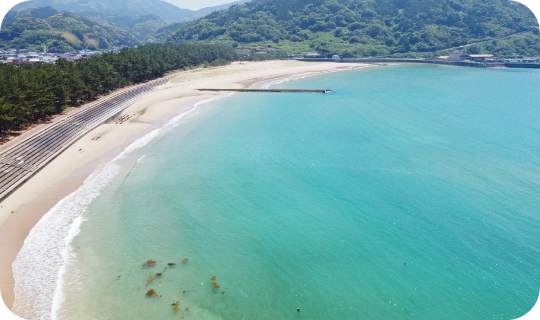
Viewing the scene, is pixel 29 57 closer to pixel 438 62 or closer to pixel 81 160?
pixel 81 160

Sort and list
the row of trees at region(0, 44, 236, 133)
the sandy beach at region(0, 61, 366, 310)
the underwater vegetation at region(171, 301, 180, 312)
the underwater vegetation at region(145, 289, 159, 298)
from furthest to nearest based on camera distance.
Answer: the row of trees at region(0, 44, 236, 133) → the sandy beach at region(0, 61, 366, 310) → the underwater vegetation at region(145, 289, 159, 298) → the underwater vegetation at region(171, 301, 180, 312)

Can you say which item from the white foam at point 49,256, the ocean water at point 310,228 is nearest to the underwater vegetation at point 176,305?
the ocean water at point 310,228

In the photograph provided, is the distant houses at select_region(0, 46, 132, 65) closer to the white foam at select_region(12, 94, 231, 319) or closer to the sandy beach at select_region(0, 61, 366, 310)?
the sandy beach at select_region(0, 61, 366, 310)

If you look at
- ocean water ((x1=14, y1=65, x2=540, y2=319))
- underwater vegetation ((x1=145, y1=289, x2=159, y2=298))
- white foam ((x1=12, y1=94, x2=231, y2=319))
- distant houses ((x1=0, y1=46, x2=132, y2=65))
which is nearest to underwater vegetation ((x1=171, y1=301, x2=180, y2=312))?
ocean water ((x1=14, y1=65, x2=540, y2=319))

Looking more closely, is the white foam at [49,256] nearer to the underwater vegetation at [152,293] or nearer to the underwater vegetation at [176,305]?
the underwater vegetation at [152,293]

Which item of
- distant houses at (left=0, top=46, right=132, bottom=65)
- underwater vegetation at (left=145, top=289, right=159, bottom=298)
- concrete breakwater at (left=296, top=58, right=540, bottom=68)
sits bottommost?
concrete breakwater at (left=296, top=58, right=540, bottom=68)

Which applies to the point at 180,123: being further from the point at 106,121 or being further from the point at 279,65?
the point at 279,65
